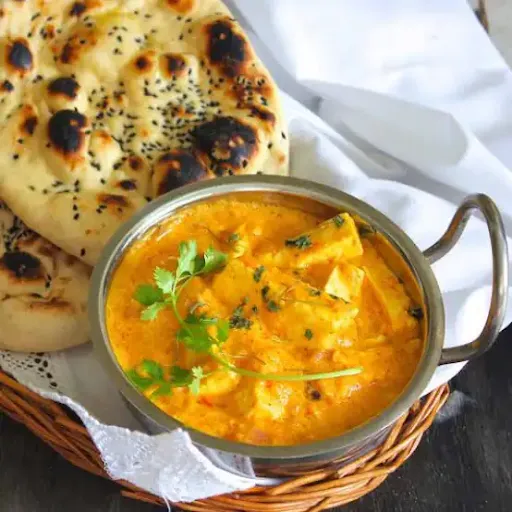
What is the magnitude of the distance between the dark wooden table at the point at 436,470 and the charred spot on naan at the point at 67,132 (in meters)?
0.60

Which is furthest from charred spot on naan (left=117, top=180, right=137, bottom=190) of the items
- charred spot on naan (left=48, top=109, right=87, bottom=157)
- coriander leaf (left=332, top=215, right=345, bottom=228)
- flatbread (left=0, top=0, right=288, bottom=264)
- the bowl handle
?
the bowl handle

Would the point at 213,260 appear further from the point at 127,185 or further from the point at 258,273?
the point at 127,185

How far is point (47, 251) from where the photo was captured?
1.84m

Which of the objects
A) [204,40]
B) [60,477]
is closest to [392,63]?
[204,40]

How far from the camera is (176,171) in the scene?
1.85m

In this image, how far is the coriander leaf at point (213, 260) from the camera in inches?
63.3

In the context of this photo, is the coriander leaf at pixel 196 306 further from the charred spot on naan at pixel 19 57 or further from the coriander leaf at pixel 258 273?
the charred spot on naan at pixel 19 57

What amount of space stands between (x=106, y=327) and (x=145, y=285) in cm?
11

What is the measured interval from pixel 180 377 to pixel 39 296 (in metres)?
0.45

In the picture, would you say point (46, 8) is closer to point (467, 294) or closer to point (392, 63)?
A: point (392, 63)

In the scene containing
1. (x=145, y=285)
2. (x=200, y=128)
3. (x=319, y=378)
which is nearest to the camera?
(x=319, y=378)

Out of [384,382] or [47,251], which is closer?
[384,382]

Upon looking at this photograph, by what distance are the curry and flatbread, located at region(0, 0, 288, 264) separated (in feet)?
0.54

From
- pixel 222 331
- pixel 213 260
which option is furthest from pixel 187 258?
pixel 222 331
